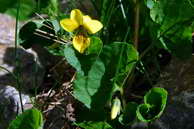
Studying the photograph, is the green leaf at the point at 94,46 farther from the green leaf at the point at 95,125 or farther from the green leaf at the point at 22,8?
the green leaf at the point at 22,8

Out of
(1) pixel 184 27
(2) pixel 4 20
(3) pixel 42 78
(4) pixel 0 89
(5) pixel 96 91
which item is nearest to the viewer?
(5) pixel 96 91

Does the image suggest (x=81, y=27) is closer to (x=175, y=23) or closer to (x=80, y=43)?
(x=80, y=43)

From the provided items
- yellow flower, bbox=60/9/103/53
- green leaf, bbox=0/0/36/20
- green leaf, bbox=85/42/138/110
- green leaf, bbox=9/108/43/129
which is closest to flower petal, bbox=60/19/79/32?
yellow flower, bbox=60/9/103/53

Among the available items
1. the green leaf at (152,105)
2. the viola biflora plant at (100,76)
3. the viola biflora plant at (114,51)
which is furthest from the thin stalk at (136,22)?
the green leaf at (152,105)

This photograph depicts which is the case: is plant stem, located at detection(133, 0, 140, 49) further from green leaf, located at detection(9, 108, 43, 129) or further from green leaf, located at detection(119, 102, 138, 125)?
green leaf, located at detection(9, 108, 43, 129)

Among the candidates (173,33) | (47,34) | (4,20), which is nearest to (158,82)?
(173,33)

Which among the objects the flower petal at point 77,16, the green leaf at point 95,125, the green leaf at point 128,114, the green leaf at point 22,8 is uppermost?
the green leaf at point 22,8

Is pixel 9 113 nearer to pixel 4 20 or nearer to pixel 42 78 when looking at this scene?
pixel 42 78
